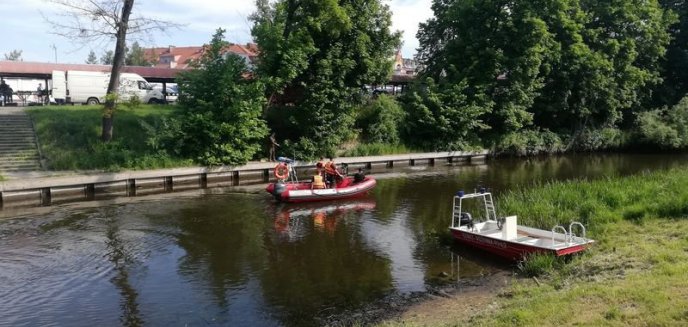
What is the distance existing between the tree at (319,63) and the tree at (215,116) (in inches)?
63.6

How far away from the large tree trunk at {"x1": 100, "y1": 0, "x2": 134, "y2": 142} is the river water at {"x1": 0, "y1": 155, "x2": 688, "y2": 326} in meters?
6.05

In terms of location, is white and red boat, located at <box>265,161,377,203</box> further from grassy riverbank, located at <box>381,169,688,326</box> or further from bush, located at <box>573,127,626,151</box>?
bush, located at <box>573,127,626,151</box>

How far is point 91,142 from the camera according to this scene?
2603 cm

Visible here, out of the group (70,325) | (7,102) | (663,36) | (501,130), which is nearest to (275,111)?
(501,130)

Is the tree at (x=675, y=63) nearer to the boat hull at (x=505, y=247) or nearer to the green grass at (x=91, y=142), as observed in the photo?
the boat hull at (x=505, y=247)

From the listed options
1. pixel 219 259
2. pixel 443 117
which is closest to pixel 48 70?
pixel 443 117

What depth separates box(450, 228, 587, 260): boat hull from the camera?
1187cm

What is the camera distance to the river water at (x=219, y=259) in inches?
413

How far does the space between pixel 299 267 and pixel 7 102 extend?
3321 cm

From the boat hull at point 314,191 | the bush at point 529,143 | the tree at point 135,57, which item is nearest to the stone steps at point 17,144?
the boat hull at point 314,191

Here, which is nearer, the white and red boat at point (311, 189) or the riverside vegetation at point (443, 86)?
the white and red boat at point (311, 189)

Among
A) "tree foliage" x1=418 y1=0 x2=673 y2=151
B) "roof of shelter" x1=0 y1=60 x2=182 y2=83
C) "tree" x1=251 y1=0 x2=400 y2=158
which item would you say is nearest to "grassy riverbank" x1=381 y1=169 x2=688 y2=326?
"tree" x1=251 y1=0 x2=400 y2=158

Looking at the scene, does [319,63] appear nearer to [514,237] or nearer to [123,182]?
[123,182]

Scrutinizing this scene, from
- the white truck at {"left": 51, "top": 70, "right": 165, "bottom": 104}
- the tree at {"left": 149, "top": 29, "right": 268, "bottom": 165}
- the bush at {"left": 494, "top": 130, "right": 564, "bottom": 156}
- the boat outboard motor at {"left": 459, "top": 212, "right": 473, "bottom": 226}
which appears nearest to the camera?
the boat outboard motor at {"left": 459, "top": 212, "right": 473, "bottom": 226}
